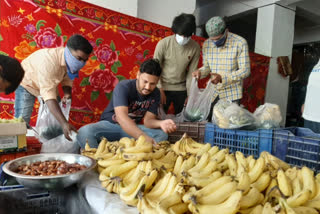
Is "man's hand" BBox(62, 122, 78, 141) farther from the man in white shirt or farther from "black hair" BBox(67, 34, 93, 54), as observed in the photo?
the man in white shirt

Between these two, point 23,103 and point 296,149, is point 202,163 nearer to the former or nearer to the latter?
point 296,149

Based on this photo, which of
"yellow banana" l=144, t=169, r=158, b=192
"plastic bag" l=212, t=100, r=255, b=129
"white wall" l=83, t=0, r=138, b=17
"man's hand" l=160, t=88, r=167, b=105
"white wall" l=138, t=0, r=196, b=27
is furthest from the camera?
"white wall" l=138, t=0, r=196, b=27

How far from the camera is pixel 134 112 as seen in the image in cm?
240

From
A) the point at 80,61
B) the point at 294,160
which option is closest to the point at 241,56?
the point at 294,160

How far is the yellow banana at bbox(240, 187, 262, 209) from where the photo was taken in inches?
35.7

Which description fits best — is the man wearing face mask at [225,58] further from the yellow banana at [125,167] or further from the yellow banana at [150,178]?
the yellow banana at [150,178]

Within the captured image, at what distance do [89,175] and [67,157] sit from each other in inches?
7.7

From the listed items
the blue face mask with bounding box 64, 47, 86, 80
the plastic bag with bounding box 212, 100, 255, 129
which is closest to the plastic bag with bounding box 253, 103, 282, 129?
the plastic bag with bounding box 212, 100, 255, 129

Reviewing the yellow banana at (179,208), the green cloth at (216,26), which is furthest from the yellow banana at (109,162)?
the green cloth at (216,26)

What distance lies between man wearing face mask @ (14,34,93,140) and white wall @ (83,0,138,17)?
Answer: 1118 millimetres

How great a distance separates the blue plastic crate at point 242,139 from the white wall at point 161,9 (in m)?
2.49

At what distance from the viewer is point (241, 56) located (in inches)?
111

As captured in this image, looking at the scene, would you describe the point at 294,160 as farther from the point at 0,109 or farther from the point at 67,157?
the point at 0,109

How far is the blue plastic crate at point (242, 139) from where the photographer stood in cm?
175
